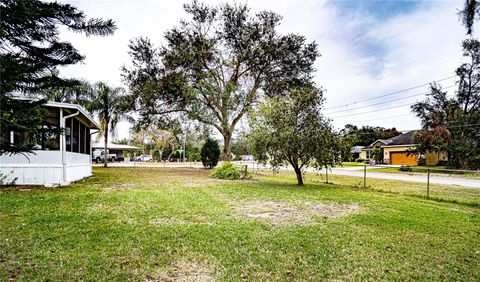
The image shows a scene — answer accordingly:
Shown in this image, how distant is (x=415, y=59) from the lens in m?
18.2

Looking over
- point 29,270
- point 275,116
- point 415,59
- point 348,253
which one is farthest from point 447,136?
point 29,270

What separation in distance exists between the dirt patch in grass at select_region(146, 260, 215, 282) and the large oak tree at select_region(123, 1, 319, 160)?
1654cm

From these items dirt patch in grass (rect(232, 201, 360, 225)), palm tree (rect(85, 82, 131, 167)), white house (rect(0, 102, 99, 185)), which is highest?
palm tree (rect(85, 82, 131, 167))

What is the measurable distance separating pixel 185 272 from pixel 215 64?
19.8m

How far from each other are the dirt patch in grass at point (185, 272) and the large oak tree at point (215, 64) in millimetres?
16539

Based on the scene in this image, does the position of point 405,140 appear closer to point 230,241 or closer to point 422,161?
point 422,161

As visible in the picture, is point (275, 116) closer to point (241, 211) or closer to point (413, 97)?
point (241, 211)

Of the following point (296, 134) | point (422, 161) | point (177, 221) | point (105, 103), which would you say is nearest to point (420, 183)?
point (296, 134)

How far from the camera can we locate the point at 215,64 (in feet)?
70.8

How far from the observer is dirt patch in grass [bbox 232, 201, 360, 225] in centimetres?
606

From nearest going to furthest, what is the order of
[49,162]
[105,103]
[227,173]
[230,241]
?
[230,241]
[49,162]
[227,173]
[105,103]

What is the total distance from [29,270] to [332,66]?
23088mm

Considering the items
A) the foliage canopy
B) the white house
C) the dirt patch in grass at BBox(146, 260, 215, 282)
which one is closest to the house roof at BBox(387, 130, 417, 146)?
the foliage canopy

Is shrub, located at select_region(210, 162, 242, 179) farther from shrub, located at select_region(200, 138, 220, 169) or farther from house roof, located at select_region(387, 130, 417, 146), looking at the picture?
house roof, located at select_region(387, 130, 417, 146)
